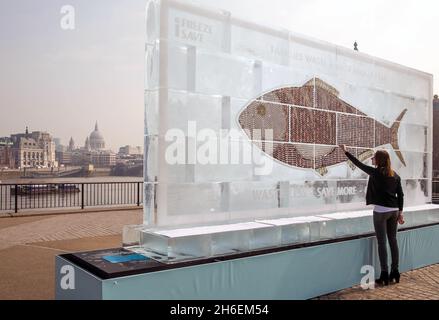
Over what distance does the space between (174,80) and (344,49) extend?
3.59 meters

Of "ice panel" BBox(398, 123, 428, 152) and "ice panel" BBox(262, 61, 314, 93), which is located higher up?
"ice panel" BBox(262, 61, 314, 93)

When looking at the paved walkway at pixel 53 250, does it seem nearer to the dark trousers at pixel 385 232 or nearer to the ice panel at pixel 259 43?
the dark trousers at pixel 385 232

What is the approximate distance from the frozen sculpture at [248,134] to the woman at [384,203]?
573mm

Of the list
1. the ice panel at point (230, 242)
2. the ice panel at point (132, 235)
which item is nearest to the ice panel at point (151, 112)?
the ice panel at point (132, 235)

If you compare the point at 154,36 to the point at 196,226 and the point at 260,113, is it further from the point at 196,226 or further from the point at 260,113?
the point at 196,226

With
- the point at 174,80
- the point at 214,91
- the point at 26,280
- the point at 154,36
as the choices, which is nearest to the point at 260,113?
the point at 214,91

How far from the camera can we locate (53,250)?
26.1ft

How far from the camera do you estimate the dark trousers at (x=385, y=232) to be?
5492 mm

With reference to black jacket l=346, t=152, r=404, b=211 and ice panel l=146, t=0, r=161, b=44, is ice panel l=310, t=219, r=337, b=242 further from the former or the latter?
ice panel l=146, t=0, r=161, b=44

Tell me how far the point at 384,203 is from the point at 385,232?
0.45 meters

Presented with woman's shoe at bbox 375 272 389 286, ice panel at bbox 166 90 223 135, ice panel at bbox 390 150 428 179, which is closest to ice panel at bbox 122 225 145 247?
ice panel at bbox 166 90 223 135

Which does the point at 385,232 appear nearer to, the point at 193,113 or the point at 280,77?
the point at 280,77

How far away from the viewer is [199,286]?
405 cm

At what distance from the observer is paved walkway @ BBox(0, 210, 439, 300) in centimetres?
523
